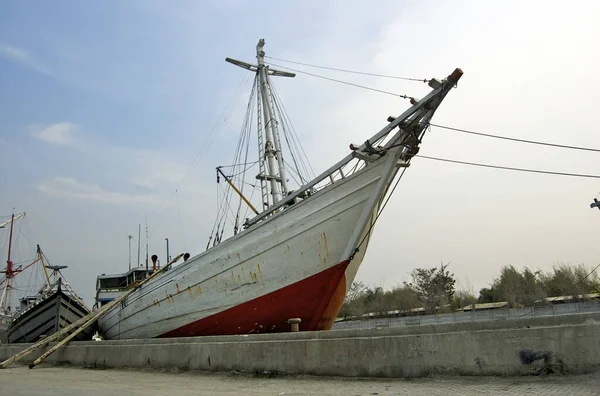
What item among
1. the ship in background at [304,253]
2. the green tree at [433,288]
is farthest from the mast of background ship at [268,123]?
the green tree at [433,288]

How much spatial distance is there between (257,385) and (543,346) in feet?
14.2

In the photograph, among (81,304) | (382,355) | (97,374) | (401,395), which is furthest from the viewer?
(81,304)

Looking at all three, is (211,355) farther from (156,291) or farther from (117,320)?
(117,320)

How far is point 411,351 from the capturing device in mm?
6168

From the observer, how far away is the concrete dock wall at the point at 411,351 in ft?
17.2

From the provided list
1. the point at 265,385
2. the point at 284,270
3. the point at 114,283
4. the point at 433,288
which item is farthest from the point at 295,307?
the point at 433,288

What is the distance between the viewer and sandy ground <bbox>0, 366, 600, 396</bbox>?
4.84 meters

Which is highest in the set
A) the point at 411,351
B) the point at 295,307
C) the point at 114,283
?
the point at 114,283

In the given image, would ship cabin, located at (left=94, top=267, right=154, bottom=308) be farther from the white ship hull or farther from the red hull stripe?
the red hull stripe

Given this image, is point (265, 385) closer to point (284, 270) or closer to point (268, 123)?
point (284, 270)

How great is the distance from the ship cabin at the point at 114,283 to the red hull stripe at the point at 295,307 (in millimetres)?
8971

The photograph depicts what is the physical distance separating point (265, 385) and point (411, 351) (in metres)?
2.44

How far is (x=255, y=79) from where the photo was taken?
19000mm

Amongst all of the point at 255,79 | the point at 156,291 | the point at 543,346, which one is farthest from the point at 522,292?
the point at 543,346
